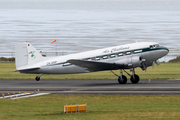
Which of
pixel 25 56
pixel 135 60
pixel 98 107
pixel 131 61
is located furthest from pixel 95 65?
pixel 98 107

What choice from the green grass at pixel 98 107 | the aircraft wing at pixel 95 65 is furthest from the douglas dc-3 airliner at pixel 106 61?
the green grass at pixel 98 107

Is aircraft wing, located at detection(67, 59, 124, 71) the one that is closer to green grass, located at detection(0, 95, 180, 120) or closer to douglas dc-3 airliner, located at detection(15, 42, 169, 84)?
douglas dc-3 airliner, located at detection(15, 42, 169, 84)

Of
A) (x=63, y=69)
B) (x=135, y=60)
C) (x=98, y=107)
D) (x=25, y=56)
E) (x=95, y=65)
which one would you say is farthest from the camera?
(x=25, y=56)

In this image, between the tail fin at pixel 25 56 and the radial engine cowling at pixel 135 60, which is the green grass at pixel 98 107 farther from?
the tail fin at pixel 25 56

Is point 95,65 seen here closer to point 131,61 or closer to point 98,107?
point 131,61

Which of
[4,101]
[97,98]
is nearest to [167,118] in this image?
[97,98]

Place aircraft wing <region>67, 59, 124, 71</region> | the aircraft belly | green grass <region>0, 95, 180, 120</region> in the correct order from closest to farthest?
1. green grass <region>0, 95, 180, 120</region>
2. aircraft wing <region>67, 59, 124, 71</region>
3. the aircraft belly

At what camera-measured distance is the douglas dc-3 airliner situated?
126ft

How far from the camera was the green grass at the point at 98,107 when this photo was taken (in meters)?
18.9

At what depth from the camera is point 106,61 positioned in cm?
3978

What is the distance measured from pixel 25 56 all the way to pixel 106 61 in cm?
1172

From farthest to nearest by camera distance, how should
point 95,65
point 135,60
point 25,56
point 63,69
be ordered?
point 25,56 < point 63,69 < point 95,65 < point 135,60

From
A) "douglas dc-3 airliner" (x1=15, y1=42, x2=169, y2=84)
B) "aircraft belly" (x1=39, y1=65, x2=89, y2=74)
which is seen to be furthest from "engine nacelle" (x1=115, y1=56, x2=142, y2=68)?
"aircraft belly" (x1=39, y1=65, x2=89, y2=74)

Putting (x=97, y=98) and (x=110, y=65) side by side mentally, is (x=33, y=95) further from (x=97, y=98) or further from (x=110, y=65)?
(x=110, y=65)
